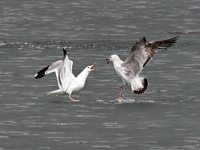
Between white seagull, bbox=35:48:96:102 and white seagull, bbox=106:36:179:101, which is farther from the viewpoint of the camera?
white seagull, bbox=106:36:179:101

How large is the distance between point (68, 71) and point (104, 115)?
1714 mm

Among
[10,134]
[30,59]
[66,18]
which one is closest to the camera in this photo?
[10,134]

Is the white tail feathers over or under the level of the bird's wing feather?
under

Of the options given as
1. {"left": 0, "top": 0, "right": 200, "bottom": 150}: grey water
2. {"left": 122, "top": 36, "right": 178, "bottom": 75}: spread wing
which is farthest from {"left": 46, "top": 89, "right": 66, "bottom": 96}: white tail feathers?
{"left": 122, "top": 36, "right": 178, "bottom": 75}: spread wing

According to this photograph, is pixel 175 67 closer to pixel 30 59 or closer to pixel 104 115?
pixel 30 59

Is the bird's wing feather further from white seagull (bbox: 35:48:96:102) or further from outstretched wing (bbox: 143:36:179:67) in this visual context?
white seagull (bbox: 35:48:96:102)

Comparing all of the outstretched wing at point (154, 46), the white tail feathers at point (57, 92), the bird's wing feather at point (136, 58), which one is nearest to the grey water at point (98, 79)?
the white tail feathers at point (57, 92)

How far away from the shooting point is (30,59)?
18406mm

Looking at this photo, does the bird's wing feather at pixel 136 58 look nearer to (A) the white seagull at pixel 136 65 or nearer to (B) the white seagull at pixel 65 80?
(A) the white seagull at pixel 136 65

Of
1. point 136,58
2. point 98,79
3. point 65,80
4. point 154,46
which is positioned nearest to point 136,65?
point 136,58

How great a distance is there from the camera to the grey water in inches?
428

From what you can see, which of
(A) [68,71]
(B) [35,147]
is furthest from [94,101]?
(B) [35,147]

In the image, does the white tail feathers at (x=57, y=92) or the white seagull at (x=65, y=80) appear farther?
the white seagull at (x=65, y=80)

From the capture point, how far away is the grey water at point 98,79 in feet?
35.7
